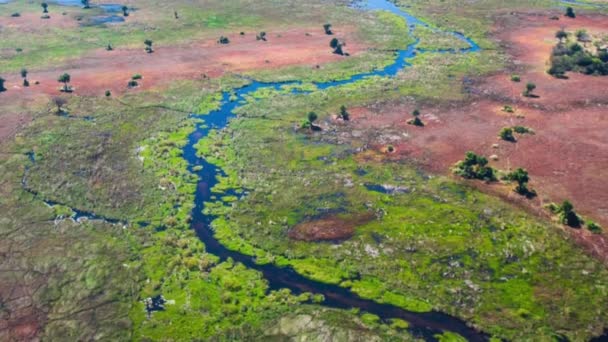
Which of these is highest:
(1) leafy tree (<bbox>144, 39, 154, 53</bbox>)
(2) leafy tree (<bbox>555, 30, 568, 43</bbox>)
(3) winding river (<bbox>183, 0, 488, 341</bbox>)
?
(2) leafy tree (<bbox>555, 30, 568, 43</bbox>)

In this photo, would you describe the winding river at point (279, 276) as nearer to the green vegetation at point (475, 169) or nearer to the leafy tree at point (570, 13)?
the green vegetation at point (475, 169)

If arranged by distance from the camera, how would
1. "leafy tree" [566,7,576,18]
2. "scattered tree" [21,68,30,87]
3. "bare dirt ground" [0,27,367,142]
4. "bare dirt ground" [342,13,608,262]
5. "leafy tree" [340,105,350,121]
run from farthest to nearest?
1. "leafy tree" [566,7,576,18]
2. "scattered tree" [21,68,30,87]
3. "bare dirt ground" [0,27,367,142]
4. "leafy tree" [340,105,350,121]
5. "bare dirt ground" [342,13,608,262]

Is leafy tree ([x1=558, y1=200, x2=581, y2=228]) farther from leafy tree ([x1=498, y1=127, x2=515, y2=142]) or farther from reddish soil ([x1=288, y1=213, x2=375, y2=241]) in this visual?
leafy tree ([x1=498, y1=127, x2=515, y2=142])

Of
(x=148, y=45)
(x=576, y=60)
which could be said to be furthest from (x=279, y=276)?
(x=148, y=45)

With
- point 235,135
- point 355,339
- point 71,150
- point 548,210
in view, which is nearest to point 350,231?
point 355,339

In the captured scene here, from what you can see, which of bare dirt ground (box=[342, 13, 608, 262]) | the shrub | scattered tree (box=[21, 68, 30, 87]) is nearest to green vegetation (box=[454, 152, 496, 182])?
bare dirt ground (box=[342, 13, 608, 262])

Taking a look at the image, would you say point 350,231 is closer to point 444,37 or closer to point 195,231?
point 195,231

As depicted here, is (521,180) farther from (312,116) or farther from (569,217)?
(312,116)
